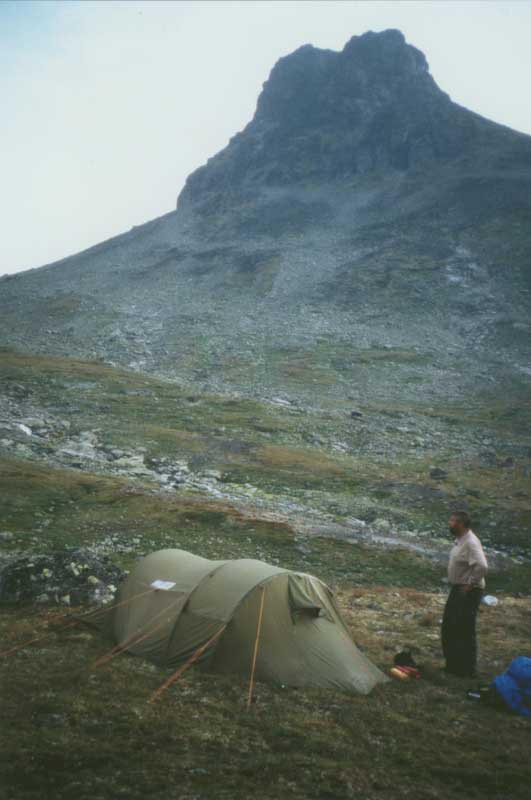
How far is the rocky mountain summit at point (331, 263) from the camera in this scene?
58594 mm

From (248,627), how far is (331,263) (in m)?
84.2

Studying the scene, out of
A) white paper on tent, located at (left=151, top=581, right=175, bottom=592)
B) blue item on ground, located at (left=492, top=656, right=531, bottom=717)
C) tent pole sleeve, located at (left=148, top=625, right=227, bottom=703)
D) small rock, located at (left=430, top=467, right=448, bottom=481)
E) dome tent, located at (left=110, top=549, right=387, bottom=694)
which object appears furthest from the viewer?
small rock, located at (left=430, top=467, right=448, bottom=481)

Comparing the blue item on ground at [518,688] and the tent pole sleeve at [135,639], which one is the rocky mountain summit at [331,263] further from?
the blue item on ground at [518,688]

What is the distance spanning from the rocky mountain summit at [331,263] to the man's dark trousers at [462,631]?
36318mm

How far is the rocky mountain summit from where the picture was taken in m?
58.6

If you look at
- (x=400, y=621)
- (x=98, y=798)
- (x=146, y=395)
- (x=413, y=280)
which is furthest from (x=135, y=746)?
(x=413, y=280)

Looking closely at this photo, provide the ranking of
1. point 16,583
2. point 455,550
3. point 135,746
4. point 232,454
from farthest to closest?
point 232,454, point 16,583, point 455,550, point 135,746

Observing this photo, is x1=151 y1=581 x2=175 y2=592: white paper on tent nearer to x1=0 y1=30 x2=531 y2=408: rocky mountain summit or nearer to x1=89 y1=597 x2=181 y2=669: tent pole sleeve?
x1=89 y1=597 x2=181 y2=669: tent pole sleeve

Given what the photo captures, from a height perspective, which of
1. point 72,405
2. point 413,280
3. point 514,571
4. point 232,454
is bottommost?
point 514,571

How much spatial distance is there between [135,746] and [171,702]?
1319mm

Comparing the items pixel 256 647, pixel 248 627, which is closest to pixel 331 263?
pixel 248 627

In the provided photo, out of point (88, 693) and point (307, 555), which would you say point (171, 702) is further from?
point (307, 555)

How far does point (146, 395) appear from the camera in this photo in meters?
43.8

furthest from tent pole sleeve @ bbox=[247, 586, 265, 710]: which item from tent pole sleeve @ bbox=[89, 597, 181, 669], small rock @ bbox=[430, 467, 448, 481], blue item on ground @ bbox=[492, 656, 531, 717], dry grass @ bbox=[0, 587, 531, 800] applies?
small rock @ bbox=[430, 467, 448, 481]
